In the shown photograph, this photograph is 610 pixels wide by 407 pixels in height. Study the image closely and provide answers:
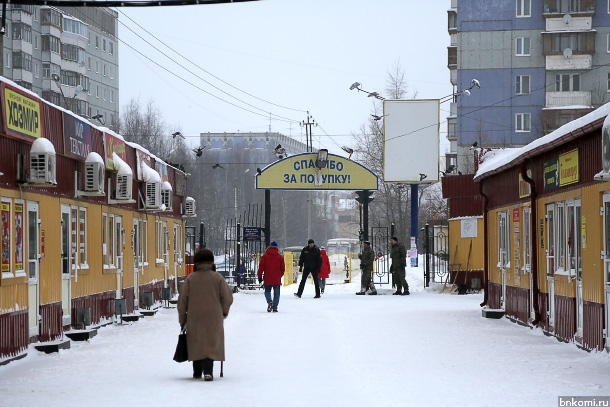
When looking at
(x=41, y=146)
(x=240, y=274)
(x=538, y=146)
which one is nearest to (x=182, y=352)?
(x=41, y=146)

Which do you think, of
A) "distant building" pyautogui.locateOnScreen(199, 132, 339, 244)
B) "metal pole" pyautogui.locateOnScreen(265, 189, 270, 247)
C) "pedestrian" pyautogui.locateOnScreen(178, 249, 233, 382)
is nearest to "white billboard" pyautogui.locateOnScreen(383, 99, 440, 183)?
"metal pole" pyautogui.locateOnScreen(265, 189, 270, 247)

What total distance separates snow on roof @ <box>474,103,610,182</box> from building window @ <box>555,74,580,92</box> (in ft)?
136

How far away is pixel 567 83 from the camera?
7094 cm

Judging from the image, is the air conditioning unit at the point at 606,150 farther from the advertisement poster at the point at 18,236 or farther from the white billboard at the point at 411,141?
the white billboard at the point at 411,141

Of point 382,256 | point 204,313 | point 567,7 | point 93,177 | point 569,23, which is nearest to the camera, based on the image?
point 204,313

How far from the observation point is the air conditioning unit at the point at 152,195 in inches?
1113

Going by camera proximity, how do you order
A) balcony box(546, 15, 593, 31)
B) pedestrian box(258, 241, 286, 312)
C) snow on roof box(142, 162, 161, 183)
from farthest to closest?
balcony box(546, 15, 593, 31) → snow on roof box(142, 162, 161, 183) → pedestrian box(258, 241, 286, 312)

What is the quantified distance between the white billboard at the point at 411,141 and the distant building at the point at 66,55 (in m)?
37.9

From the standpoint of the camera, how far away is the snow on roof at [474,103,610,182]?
16148 mm

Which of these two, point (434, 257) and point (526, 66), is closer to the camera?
point (434, 257)

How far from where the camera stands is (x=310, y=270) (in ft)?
111

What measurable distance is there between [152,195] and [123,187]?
427 cm

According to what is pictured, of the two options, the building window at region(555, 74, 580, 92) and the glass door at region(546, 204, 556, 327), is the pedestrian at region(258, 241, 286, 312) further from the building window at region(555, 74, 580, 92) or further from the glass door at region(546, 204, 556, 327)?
the building window at region(555, 74, 580, 92)
